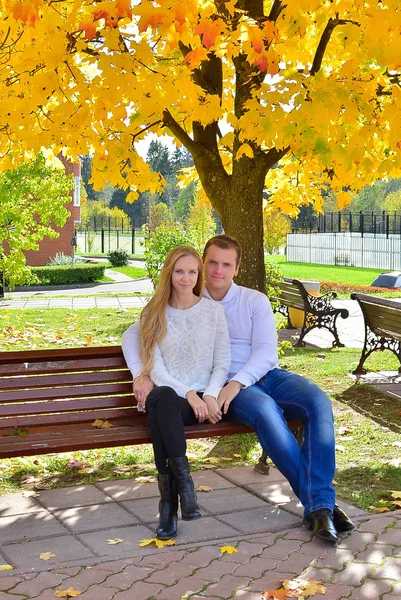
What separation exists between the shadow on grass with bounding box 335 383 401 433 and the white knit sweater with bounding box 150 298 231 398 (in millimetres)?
2426

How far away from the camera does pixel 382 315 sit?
8.94 metres

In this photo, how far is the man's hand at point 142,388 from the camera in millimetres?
4723

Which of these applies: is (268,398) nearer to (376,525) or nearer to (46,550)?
(376,525)

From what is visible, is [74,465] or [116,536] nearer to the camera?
[116,536]

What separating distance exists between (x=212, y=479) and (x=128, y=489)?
535 mm

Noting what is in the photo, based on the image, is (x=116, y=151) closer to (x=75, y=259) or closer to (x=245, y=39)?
(x=245, y=39)

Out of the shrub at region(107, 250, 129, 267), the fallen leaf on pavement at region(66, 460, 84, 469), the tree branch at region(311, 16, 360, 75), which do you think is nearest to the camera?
the fallen leaf on pavement at region(66, 460, 84, 469)

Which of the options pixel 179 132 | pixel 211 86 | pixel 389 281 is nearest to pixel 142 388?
Result: pixel 179 132

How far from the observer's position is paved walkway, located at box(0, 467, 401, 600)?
368 centimetres

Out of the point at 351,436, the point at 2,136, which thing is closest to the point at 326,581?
the point at 351,436

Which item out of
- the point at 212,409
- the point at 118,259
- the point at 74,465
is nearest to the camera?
the point at 212,409

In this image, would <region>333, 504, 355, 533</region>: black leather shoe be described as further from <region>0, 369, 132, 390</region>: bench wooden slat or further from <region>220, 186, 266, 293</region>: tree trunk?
<region>220, 186, 266, 293</region>: tree trunk

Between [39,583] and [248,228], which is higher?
[248,228]

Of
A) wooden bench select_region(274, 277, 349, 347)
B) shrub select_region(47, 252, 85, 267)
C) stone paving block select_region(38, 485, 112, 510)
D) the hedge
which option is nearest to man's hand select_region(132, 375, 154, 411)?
stone paving block select_region(38, 485, 112, 510)
